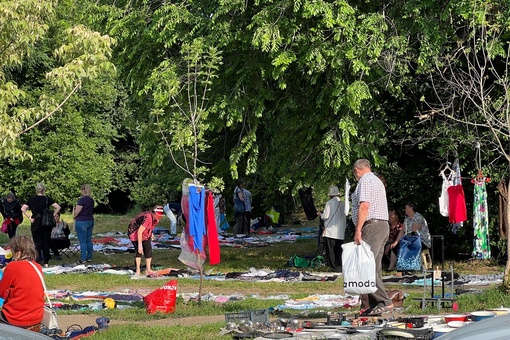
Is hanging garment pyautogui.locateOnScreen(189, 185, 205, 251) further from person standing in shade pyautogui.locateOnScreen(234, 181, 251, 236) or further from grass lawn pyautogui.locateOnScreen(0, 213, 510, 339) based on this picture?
person standing in shade pyautogui.locateOnScreen(234, 181, 251, 236)

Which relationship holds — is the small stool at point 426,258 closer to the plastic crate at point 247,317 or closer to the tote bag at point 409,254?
the tote bag at point 409,254

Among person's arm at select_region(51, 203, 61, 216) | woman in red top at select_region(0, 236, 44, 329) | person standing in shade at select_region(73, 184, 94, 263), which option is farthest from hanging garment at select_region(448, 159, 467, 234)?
woman in red top at select_region(0, 236, 44, 329)

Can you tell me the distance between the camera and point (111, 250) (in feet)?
82.9

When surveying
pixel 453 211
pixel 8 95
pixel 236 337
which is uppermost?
pixel 8 95

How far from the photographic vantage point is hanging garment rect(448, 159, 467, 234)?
18.5 metres

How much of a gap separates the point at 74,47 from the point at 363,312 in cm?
609

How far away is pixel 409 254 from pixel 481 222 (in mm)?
1673

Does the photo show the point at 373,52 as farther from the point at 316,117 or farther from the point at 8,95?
the point at 8,95

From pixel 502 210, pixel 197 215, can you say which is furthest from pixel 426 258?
pixel 197 215

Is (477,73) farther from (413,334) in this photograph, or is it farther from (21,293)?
(21,293)

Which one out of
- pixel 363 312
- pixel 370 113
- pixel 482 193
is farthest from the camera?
pixel 370 113

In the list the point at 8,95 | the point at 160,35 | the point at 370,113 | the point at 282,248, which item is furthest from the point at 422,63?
the point at 282,248

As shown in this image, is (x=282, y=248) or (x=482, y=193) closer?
(x=482, y=193)

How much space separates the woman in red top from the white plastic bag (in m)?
3.84
